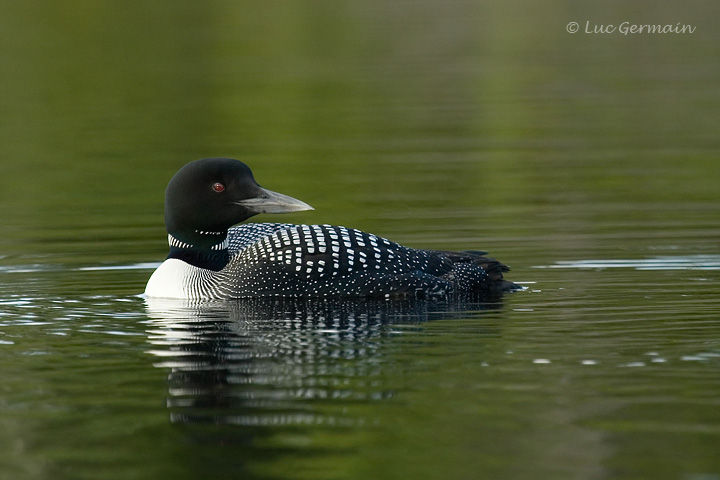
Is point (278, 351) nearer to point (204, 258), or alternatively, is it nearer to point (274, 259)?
point (274, 259)

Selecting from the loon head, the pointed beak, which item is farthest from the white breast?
the pointed beak

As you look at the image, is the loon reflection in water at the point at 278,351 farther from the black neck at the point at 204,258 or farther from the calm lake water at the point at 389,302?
the black neck at the point at 204,258

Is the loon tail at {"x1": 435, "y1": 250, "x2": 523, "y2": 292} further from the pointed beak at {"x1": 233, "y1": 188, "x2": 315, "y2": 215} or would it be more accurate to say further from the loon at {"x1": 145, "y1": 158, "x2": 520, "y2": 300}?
the pointed beak at {"x1": 233, "y1": 188, "x2": 315, "y2": 215}

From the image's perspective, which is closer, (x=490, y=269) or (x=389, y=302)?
(x=389, y=302)

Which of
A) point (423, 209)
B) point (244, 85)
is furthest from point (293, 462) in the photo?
point (244, 85)

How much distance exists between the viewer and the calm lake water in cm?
444

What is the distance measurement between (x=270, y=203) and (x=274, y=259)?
1.03 ft

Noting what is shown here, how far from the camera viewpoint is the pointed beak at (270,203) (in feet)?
23.9

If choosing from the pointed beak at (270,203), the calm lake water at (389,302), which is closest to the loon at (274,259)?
the pointed beak at (270,203)

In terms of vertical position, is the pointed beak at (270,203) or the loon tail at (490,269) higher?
the pointed beak at (270,203)

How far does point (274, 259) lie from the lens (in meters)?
7.23

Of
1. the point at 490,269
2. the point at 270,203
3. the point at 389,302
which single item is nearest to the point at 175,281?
the point at 270,203

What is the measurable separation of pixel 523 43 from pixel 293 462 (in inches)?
1039

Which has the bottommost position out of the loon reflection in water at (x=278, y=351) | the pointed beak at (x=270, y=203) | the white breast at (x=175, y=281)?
the loon reflection in water at (x=278, y=351)
